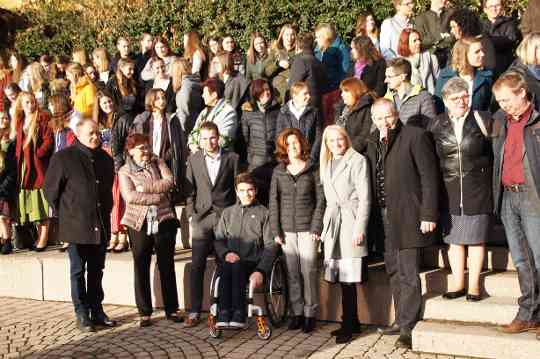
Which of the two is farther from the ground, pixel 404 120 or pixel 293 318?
pixel 404 120

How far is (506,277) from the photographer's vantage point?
7.00 meters

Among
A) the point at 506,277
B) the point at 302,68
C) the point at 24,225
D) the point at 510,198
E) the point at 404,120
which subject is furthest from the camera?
the point at 24,225

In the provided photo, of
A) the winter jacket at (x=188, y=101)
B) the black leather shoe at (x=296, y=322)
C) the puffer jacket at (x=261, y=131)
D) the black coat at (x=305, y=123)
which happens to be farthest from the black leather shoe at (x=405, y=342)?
the winter jacket at (x=188, y=101)

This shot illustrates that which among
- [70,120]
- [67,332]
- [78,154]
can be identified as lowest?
[67,332]

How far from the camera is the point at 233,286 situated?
7242mm

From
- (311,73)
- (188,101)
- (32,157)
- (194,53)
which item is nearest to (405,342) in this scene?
(311,73)

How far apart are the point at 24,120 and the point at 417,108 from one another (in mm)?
5279

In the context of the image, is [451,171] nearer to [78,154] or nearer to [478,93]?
[478,93]

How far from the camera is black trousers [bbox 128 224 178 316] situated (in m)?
7.63

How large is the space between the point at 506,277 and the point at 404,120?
5.86 feet

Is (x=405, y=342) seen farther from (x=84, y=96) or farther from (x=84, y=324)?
(x=84, y=96)

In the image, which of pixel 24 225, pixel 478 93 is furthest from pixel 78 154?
pixel 478 93

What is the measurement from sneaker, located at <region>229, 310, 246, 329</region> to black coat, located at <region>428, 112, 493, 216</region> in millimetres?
2126

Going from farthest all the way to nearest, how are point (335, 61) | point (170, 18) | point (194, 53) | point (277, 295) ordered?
point (170, 18)
point (194, 53)
point (335, 61)
point (277, 295)
